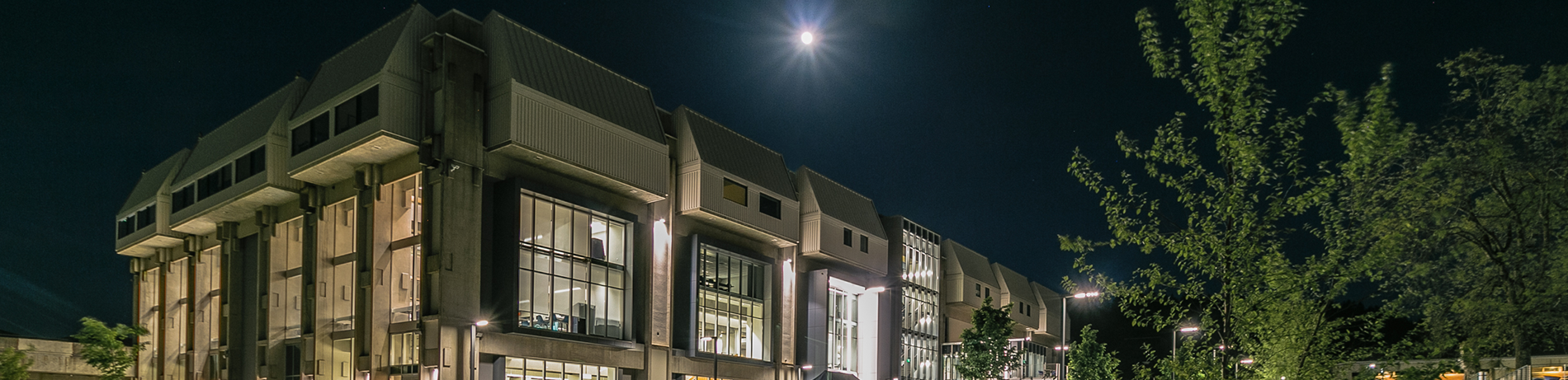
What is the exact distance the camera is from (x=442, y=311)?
37.6 metres

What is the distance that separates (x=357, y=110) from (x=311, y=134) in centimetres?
432

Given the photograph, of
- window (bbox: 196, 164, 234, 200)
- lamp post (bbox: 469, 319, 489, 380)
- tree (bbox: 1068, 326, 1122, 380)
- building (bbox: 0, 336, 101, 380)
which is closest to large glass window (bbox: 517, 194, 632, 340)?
lamp post (bbox: 469, 319, 489, 380)

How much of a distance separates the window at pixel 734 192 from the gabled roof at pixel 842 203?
8425 mm

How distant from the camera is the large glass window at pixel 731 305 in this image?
2045 inches

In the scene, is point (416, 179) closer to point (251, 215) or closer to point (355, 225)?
point (355, 225)

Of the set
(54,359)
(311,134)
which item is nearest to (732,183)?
(311,134)

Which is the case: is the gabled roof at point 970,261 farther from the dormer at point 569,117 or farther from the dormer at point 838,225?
the dormer at point 569,117

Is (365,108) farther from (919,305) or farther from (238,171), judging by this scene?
(919,305)

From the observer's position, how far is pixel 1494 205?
1916 centimetres

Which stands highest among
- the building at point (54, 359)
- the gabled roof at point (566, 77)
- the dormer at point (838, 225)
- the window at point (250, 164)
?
the gabled roof at point (566, 77)

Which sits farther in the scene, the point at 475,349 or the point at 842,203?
the point at 842,203

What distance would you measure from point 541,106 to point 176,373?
114 ft

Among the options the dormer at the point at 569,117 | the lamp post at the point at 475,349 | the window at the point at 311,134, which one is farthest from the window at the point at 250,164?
the lamp post at the point at 475,349

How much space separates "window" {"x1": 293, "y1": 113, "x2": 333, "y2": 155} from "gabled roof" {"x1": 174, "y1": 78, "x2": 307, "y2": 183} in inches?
129
